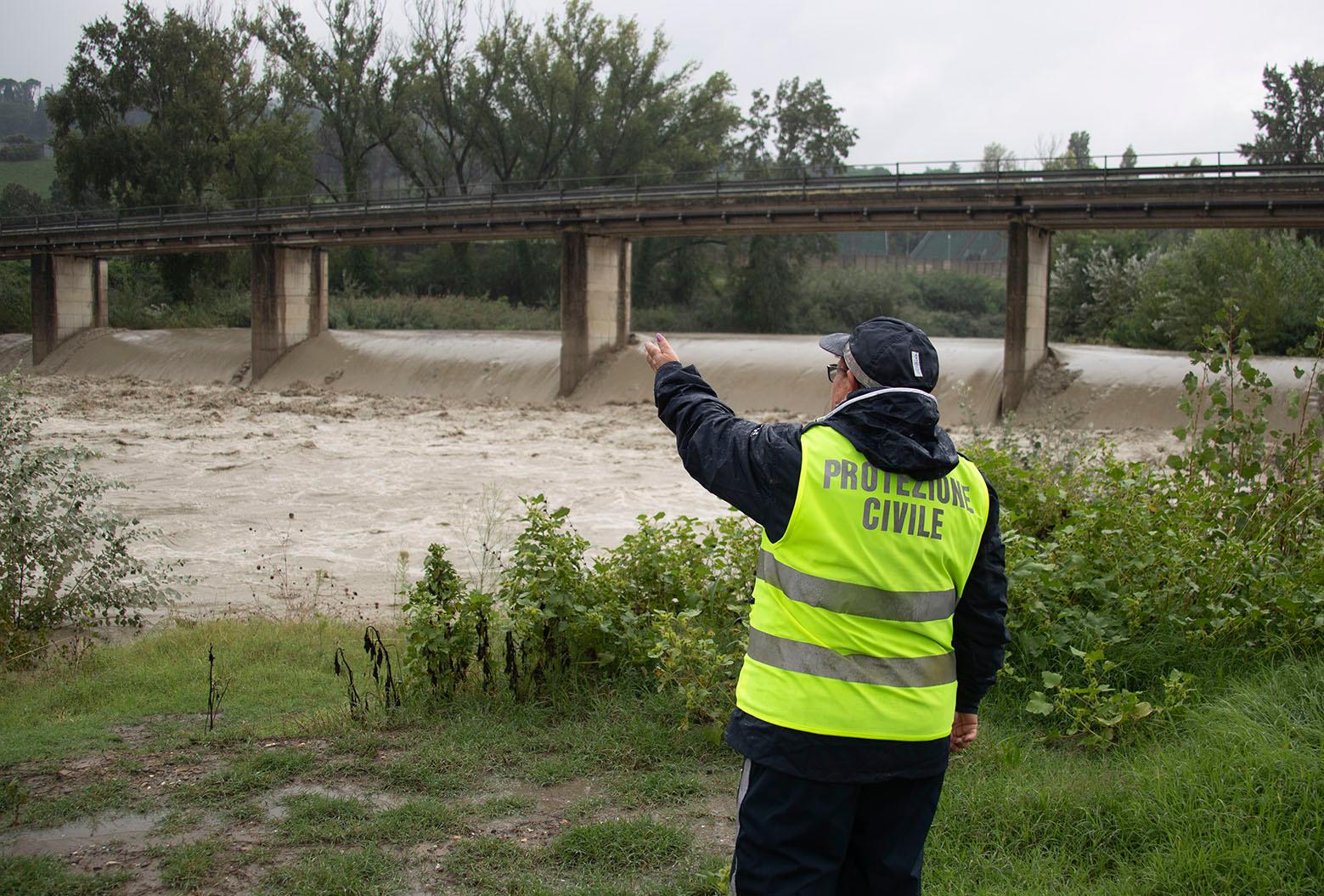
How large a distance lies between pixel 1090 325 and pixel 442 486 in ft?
108

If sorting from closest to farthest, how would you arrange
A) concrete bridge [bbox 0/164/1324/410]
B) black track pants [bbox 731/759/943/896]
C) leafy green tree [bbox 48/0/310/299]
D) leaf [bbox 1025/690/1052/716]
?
black track pants [bbox 731/759/943/896] < leaf [bbox 1025/690/1052/716] < concrete bridge [bbox 0/164/1324/410] < leafy green tree [bbox 48/0/310/299]

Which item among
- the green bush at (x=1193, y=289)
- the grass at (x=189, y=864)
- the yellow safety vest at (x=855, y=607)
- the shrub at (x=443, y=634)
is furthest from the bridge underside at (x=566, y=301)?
the yellow safety vest at (x=855, y=607)

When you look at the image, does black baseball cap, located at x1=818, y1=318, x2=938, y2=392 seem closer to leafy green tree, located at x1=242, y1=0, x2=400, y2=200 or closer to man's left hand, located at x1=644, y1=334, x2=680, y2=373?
man's left hand, located at x1=644, y1=334, x2=680, y2=373

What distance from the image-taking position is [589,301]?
3675cm

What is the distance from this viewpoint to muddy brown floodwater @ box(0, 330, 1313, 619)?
15102 mm

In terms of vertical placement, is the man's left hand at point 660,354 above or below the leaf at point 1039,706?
above

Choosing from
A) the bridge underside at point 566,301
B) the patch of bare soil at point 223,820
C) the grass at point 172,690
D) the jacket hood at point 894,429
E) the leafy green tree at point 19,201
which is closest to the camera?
the jacket hood at point 894,429

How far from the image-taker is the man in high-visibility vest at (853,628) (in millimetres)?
3176

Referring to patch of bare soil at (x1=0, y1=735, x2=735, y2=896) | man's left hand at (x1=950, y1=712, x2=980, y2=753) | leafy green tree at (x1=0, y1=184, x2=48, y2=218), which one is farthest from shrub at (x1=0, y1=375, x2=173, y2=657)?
leafy green tree at (x1=0, y1=184, x2=48, y2=218)

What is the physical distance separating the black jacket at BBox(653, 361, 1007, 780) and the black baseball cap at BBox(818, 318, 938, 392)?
0.05 m

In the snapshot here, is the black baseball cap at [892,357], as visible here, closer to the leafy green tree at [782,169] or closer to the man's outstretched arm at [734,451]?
the man's outstretched arm at [734,451]

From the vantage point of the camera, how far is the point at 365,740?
240 inches

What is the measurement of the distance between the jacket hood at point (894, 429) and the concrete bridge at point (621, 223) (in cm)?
2673

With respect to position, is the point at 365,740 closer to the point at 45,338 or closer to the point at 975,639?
the point at 975,639
